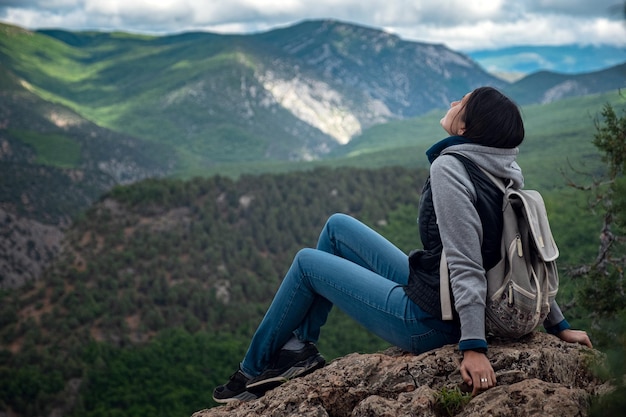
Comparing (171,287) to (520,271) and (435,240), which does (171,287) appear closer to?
(435,240)

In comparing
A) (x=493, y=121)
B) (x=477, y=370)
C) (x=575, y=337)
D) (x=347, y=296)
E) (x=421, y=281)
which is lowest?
(x=575, y=337)

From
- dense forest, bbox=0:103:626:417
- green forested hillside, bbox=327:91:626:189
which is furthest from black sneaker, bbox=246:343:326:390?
green forested hillside, bbox=327:91:626:189

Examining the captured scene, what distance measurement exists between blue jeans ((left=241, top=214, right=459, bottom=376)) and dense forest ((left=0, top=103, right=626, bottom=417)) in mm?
33760

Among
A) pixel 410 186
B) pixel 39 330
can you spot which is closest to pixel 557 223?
pixel 410 186

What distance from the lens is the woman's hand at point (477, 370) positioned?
6219 mm

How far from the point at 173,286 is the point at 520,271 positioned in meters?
67.5

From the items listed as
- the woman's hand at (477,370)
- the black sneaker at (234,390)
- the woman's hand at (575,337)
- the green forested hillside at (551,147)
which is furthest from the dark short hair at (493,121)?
the green forested hillside at (551,147)

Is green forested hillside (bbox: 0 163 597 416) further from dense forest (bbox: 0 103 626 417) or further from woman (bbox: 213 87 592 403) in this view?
woman (bbox: 213 87 592 403)

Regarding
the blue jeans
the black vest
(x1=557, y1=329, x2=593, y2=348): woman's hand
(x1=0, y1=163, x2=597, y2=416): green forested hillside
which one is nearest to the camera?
the black vest

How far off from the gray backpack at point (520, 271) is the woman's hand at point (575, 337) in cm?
91

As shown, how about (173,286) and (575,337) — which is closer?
(575,337)

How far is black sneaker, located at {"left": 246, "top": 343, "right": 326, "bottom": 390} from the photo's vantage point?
7730 millimetres

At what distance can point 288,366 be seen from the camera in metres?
7.76

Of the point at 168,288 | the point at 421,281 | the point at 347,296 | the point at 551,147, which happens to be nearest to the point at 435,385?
the point at 421,281
